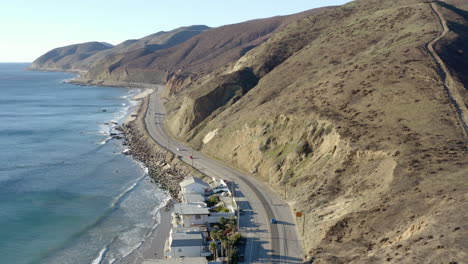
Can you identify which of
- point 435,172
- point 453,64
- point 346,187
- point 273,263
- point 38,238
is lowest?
point 38,238

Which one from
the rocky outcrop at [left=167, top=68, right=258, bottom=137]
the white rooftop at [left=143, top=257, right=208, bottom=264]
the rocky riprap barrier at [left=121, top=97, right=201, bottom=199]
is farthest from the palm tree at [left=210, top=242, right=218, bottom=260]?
the rocky outcrop at [left=167, top=68, right=258, bottom=137]

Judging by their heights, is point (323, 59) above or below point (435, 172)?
above

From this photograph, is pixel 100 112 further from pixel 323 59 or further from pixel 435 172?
pixel 435 172

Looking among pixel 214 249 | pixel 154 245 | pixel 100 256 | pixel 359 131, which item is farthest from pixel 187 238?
pixel 359 131

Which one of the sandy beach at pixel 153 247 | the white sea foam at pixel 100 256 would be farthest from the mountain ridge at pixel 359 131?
the white sea foam at pixel 100 256

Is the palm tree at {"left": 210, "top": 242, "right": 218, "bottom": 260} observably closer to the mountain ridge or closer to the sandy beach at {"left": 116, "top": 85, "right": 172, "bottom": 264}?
the sandy beach at {"left": 116, "top": 85, "right": 172, "bottom": 264}

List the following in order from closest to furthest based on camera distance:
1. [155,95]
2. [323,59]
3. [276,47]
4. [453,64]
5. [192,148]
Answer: [453,64], [192,148], [323,59], [276,47], [155,95]

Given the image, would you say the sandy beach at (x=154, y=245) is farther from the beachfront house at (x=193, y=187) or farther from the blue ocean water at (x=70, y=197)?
the beachfront house at (x=193, y=187)

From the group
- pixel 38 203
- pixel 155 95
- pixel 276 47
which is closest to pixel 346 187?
pixel 38 203
